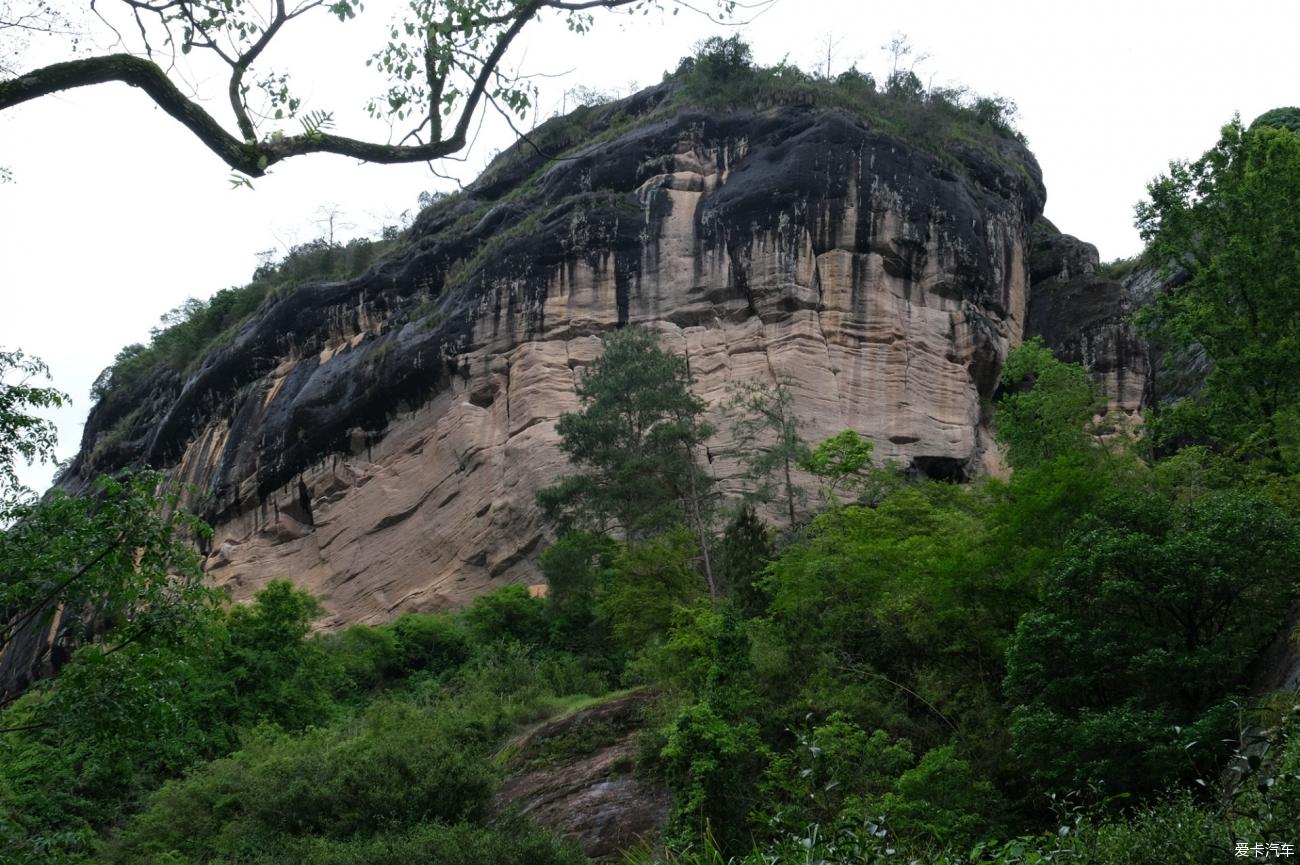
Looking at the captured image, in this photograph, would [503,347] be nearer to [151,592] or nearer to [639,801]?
[639,801]

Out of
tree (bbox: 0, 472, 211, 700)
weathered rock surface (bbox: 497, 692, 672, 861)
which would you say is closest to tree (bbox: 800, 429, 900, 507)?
weathered rock surface (bbox: 497, 692, 672, 861)

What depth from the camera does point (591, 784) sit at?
18.6 m

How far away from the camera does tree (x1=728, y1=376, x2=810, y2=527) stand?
34062 mm

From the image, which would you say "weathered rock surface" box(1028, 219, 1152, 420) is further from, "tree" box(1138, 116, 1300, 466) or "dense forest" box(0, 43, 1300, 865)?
"tree" box(1138, 116, 1300, 466)

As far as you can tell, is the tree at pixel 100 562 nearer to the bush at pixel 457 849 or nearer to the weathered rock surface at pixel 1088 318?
the bush at pixel 457 849

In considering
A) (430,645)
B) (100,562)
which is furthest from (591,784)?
(430,645)

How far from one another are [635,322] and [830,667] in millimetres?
25197

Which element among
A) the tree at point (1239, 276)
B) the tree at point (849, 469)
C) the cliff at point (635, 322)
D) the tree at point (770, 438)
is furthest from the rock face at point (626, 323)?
the tree at point (1239, 276)

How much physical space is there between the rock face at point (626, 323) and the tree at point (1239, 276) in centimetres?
1502

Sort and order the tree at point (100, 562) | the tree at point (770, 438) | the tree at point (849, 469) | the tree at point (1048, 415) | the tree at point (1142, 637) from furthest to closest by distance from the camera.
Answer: the tree at point (770, 438) < the tree at point (849, 469) < the tree at point (1048, 415) < the tree at point (1142, 637) < the tree at point (100, 562)

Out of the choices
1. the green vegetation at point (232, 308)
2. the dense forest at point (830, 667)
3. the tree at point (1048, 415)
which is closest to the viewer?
the dense forest at point (830, 667)

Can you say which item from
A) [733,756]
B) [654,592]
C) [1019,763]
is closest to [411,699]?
[654,592]

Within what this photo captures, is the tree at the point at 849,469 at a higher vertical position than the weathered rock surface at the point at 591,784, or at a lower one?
higher

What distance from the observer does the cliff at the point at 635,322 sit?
135 ft
